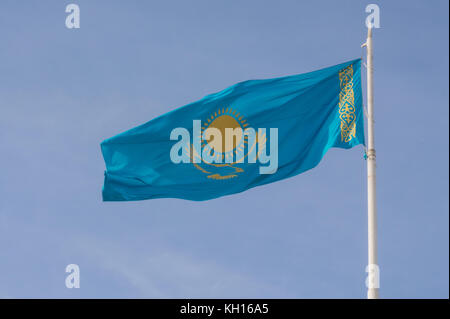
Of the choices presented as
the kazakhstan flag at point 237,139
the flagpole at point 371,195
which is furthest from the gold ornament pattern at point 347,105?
the flagpole at point 371,195

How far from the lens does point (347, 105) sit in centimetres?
2397

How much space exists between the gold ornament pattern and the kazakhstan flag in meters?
0.03

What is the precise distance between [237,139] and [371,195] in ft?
17.1

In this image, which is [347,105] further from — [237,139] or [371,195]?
[371,195]

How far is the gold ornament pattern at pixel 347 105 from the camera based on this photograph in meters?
23.4

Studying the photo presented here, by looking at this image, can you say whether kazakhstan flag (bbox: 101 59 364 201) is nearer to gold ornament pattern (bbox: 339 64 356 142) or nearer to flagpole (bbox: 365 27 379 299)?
gold ornament pattern (bbox: 339 64 356 142)

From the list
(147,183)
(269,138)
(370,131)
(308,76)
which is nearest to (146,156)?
(147,183)

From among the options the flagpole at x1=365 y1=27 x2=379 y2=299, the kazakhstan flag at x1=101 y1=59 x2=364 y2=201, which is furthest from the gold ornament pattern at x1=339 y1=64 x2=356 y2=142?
the flagpole at x1=365 y1=27 x2=379 y2=299

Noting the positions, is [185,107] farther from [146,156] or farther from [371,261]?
[371,261]

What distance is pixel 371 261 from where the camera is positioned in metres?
19.7
